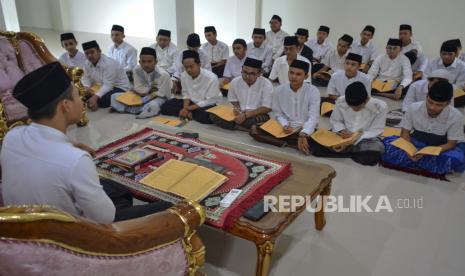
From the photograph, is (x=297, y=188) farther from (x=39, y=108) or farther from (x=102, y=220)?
(x=39, y=108)

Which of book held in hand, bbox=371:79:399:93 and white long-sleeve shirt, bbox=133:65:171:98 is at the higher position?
white long-sleeve shirt, bbox=133:65:171:98

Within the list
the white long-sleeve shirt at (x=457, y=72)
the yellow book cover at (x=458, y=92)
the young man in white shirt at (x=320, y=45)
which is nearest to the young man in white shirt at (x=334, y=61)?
the young man in white shirt at (x=320, y=45)

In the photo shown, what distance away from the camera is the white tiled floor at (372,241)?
2.41 m

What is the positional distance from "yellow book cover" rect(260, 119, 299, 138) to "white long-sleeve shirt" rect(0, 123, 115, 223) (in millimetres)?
2752

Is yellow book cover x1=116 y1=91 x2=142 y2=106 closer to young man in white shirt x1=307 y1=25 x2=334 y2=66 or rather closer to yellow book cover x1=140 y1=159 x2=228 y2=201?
yellow book cover x1=140 y1=159 x2=228 y2=201

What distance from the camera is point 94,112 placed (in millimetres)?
5297

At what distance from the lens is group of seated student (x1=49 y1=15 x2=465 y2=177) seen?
4000mm

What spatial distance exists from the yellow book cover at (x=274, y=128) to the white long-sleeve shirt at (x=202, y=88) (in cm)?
108

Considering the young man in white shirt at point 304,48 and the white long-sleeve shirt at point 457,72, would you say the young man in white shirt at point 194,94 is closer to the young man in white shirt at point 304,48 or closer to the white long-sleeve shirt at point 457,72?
the young man in white shirt at point 304,48

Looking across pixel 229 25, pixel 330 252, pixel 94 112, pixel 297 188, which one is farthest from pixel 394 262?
pixel 229 25

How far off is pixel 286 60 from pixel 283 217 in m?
4.15

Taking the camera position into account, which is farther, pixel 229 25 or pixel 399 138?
pixel 229 25

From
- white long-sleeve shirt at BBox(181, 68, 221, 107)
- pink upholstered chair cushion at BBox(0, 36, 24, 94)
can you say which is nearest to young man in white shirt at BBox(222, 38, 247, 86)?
white long-sleeve shirt at BBox(181, 68, 221, 107)

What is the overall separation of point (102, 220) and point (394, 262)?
1.83 m
